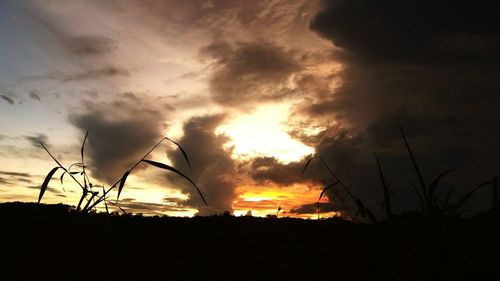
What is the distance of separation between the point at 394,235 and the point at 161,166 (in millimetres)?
2273

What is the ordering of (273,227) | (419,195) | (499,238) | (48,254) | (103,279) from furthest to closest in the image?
(273,227) → (419,195) → (499,238) → (48,254) → (103,279)

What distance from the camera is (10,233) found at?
147 inches

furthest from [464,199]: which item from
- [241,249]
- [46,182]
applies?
[46,182]

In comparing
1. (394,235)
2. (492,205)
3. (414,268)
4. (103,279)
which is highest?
(492,205)

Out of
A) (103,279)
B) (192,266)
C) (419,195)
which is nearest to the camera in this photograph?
(103,279)

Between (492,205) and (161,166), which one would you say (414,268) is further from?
(161,166)

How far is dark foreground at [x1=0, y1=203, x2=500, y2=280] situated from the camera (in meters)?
2.83

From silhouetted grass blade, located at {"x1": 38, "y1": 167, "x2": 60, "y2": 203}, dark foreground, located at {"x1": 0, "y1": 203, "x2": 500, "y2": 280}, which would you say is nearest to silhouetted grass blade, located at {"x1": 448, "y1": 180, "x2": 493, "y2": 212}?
dark foreground, located at {"x1": 0, "y1": 203, "x2": 500, "y2": 280}

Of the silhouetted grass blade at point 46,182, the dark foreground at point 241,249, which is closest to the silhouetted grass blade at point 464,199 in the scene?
the dark foreground at point 241,249

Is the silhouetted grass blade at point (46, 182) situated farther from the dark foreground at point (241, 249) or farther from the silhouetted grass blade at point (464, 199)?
the silhouetted grass blade at point (464, 199)

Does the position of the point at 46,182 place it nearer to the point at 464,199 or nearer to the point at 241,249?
the point at 241,249

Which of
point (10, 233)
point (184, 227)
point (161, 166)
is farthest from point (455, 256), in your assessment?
point (10, 233)

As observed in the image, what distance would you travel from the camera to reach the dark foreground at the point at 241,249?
283 centimetres

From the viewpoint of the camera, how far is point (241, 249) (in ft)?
11.0
